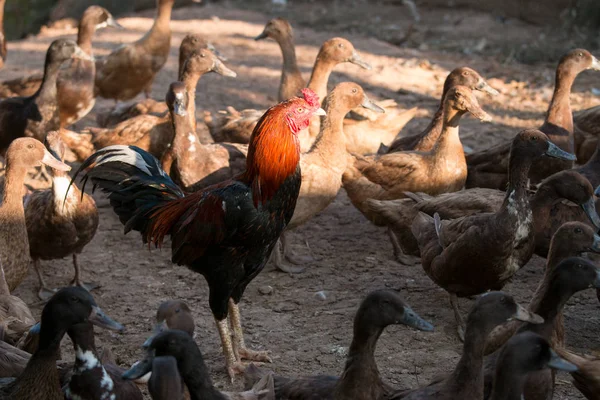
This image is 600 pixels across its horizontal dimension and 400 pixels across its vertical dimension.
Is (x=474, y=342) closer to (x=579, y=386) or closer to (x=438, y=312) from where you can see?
(x=579, y=386)

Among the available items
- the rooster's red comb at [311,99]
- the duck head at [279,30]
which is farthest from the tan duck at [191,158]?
the duck head at [279,30]

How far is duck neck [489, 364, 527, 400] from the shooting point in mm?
4117

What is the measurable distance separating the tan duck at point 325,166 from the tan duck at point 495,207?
15.9 inches

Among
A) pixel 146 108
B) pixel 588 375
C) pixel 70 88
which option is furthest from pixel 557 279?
pixel 70 88

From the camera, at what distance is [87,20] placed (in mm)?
11039

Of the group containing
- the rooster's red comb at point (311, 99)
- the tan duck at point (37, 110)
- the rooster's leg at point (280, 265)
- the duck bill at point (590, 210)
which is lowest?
the rooster's leg at point (280, 265)

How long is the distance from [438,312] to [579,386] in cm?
208

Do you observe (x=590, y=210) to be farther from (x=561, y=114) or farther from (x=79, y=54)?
(x=79, y=54)

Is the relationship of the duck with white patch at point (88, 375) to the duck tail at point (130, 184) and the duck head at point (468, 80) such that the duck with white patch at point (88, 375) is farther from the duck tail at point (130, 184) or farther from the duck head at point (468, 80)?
the duck head at point (468, 80)

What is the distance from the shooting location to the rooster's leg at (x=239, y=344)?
600 centimetres

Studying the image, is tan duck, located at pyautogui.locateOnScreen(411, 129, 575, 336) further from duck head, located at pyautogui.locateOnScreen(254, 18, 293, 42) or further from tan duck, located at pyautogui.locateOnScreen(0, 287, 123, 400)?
duck head, located at pyautogui.locateOnScreen(254, 18, 293, 42)

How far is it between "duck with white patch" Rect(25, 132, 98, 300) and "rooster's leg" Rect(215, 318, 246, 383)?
67.4 inches

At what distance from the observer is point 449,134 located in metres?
7.50

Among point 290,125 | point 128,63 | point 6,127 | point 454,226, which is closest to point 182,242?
point 290,125
